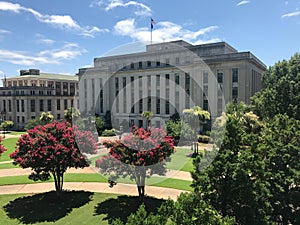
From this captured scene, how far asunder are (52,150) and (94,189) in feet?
18.7

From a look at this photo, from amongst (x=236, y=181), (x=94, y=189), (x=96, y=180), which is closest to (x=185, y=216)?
(x=236, y=181)

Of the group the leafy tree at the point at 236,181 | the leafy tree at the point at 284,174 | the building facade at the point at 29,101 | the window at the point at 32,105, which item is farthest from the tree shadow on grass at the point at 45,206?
the building facade at the point at 29,101

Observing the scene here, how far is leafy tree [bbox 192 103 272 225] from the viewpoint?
10.9 meters

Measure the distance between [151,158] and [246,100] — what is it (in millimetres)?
36548

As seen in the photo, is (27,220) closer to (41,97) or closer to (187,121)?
(187,121)

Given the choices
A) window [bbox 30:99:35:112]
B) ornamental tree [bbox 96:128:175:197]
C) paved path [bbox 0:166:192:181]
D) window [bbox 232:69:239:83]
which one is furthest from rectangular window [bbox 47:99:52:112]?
ornamental tree [bbox 96:128:175:197]

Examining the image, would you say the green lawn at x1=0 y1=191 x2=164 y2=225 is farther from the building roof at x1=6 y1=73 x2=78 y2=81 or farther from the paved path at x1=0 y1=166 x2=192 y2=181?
the building roof at x1=6 y1=73 x2=78 y2=81

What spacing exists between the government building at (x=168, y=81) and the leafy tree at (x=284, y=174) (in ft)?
115

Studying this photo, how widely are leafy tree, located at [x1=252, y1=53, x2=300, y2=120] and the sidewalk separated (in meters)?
23.0

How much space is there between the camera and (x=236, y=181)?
432 inches

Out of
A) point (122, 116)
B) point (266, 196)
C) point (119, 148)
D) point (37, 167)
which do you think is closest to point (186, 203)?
point (266, 196)

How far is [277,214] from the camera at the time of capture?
484 inches

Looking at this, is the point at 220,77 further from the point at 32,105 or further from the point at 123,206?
the point at 32,105

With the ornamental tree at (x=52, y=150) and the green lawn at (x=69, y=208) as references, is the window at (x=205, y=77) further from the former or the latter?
the green lawn at (x=69, y=208)
